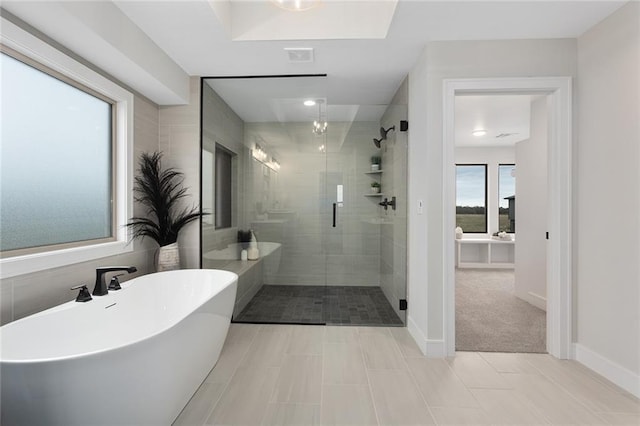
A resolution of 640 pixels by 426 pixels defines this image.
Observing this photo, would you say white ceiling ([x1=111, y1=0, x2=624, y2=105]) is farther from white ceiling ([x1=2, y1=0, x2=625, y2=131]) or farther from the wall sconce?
the wall sconce

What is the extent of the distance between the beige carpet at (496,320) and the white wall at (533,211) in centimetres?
25

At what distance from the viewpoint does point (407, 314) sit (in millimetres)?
2855

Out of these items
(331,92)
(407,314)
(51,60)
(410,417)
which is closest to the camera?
(410,417)

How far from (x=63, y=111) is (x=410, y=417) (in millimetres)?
2889

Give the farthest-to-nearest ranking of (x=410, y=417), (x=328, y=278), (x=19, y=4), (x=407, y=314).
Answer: (x=328, y=278)
(x=407, y=314)
(x=410, y=417)
(x=19, y=4)

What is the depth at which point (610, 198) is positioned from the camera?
2.00 meters

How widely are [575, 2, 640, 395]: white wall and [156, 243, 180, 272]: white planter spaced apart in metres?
3.33

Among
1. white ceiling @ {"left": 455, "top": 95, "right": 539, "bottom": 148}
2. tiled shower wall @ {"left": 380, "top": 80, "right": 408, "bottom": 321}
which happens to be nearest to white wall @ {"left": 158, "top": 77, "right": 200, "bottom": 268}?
tiled shower wall @ {"left": 380, "top": 80, "right": 408, "bottom": 321}

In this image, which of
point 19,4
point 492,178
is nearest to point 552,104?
point 19,4

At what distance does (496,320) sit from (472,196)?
13.1 feet

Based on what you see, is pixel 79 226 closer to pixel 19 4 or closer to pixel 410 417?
pixel 19 4

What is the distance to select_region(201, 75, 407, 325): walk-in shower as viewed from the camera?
3064 mm

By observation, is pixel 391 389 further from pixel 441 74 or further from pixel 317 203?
pixel 441 74

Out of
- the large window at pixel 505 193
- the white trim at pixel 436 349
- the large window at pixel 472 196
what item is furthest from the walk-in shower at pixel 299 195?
the large window at pixel 505 193
